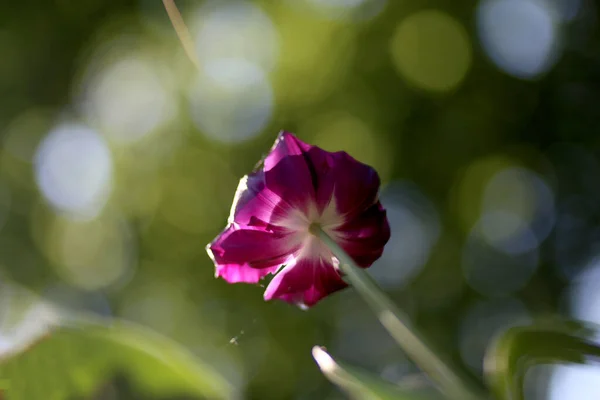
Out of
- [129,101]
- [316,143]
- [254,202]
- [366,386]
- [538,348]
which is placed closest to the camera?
[366,386]

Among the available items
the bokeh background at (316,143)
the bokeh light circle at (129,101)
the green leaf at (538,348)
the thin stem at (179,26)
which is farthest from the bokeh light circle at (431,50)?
the green leaf at (538,348)

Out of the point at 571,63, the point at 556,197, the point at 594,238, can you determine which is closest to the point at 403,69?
the point at 571,63

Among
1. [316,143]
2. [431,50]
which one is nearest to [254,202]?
[316,143]

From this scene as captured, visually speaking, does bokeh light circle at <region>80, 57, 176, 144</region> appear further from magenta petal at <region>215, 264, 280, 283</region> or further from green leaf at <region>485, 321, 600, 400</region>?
green leaf at <region>485, 321, 600, 400</region>

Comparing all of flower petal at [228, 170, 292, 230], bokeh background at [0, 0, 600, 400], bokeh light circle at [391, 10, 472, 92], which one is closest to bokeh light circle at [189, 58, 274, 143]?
bokeh background at [0, 0, 600, 400]

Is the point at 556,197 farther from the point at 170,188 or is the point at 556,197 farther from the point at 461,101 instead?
the point at 170,188

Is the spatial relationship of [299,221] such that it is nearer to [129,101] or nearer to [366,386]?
[366,386]

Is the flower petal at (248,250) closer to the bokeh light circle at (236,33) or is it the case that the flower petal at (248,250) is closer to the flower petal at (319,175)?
the flower petal at (319,175)
